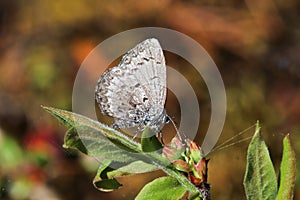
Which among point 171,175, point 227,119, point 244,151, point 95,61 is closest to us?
point 171,175

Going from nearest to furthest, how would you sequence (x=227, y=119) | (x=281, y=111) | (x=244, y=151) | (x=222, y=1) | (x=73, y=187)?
→ (x=244, y=151)
(x=73, y=187)
(x=227, y=119)
(x=281, y=111)
(x=222, y=1)

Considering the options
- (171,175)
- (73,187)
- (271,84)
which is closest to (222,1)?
(271,84)

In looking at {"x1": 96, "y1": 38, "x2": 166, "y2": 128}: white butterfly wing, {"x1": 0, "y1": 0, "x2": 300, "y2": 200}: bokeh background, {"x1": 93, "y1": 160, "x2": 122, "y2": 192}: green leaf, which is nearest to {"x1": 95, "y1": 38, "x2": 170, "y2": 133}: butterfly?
{"x1": 96, "y1": 38, "x2": 166, "y2": 128}: white butterfly wing

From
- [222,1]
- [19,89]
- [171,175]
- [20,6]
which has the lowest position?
[171,175]

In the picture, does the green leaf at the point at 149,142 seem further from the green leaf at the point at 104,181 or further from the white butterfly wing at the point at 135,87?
the white butterfly wing at the point at 135,87

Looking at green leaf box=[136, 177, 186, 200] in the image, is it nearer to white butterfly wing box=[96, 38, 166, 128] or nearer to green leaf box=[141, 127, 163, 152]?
green leaf box=[141, 127, 163, 152]

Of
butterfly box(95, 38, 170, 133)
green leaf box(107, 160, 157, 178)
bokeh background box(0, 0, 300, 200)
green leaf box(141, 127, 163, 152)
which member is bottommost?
green leaf box(107, 160, 157, 178)

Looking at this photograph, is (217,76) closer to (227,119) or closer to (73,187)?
(227,119)
